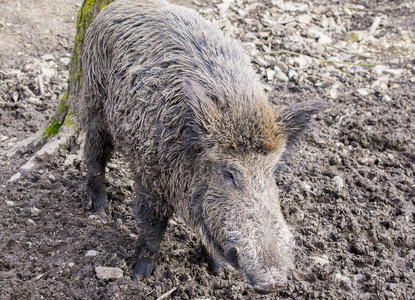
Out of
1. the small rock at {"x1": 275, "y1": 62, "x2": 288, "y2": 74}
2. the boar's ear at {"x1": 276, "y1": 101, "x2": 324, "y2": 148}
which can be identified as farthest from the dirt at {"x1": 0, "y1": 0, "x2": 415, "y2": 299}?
the boar's ear at {"x1": 276, "y1": 101, "x2": 324, "y2": 148}

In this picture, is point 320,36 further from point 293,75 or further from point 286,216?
point 286,216

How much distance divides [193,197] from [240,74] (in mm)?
1050

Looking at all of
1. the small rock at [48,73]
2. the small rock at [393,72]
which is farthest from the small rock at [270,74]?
the small rock at [48,73]

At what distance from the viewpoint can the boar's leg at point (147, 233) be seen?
3.66 meters

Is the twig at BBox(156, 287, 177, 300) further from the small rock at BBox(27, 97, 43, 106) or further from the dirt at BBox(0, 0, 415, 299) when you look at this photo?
the small rock at BBox(27, 97, 43, 106)

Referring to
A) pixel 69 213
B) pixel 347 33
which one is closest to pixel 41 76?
pixel 69 213

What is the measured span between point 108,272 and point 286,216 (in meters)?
1.90

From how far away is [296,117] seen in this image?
10.4ft

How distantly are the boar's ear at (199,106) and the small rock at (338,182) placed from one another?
7.91 ft

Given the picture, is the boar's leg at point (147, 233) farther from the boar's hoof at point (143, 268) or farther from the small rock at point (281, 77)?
the small rock at point (281, 77)

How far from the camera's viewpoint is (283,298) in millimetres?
3592

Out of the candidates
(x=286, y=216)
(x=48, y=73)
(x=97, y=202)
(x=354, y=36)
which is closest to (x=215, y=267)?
(x=286, y=216)

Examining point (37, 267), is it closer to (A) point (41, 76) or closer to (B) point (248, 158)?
(B) point (248, 158)

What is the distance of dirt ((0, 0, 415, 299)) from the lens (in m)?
3.66
